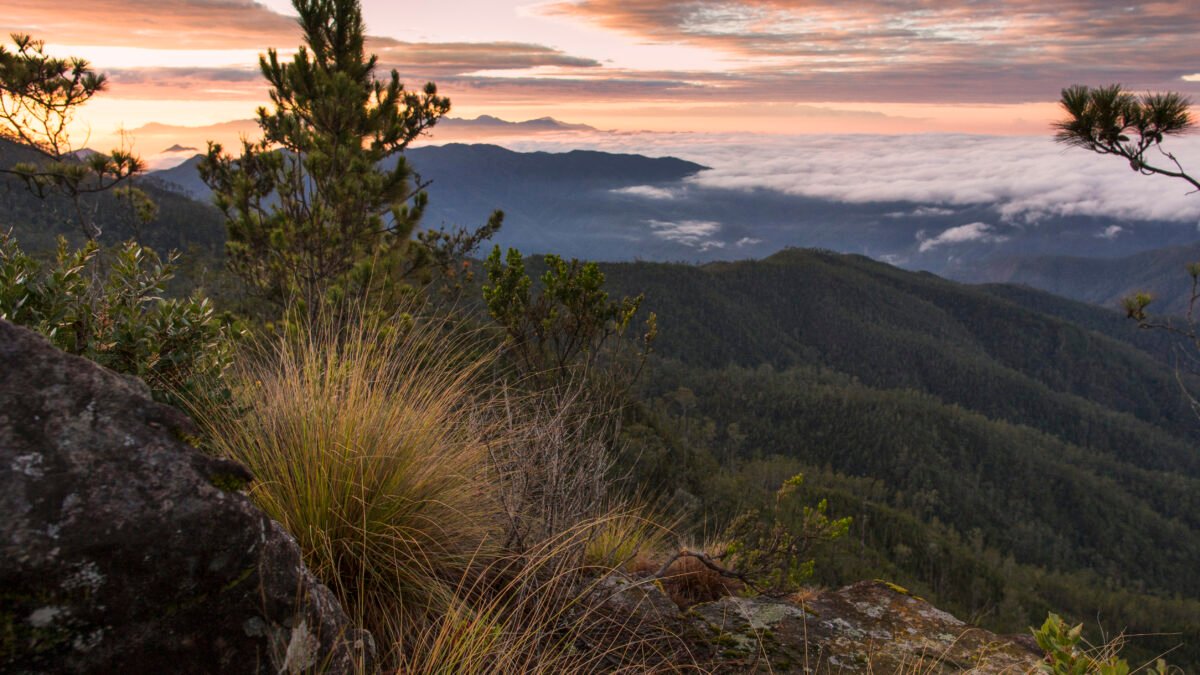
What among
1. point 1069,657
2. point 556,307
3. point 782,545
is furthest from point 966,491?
point 1069,657

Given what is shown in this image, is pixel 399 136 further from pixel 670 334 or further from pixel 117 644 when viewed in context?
pixel 670 334

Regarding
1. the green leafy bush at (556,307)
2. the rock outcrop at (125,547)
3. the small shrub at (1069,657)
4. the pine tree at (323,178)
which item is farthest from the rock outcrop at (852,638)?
the pine tree at (323,178)

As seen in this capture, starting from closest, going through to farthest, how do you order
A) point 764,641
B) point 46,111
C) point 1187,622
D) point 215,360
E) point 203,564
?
point 203,564
point 764,641
point 215,360
point 46,111
point 1187,622

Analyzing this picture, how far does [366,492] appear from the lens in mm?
3219

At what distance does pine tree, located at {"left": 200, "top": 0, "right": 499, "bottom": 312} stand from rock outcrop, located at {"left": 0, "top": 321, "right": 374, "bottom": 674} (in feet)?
17.0

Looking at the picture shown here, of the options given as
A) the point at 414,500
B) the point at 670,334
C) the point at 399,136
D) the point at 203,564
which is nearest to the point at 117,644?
the point at 203,564

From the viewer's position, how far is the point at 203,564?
1.77m

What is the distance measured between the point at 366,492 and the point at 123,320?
4.55 feet

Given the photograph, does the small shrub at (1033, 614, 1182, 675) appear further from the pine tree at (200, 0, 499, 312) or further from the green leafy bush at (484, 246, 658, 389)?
the pine tree at (200, 0, 499, 312)

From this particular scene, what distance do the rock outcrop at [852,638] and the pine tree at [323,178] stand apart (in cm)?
521

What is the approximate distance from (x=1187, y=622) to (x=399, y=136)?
131100mm

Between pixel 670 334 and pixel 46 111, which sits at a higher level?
pixel 46 111

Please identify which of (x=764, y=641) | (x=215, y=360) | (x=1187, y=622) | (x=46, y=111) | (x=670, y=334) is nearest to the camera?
(x=764, y=641)

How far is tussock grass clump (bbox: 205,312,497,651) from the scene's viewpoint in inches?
116
